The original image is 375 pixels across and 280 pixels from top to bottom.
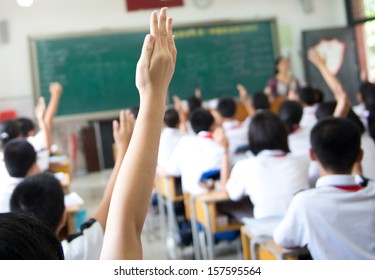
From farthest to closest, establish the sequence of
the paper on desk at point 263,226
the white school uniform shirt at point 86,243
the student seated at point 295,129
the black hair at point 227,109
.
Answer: the black hair at point 227,109
the student seated at point 295,129
the paper on desk at point 263,226
the white school uniform shirt at point 86,243

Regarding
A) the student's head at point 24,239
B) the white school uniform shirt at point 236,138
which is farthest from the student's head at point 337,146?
the white school uniform shirt at point 236,138

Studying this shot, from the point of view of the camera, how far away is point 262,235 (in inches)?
58.2

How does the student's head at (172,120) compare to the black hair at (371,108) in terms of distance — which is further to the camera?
the student's head at (172,120)

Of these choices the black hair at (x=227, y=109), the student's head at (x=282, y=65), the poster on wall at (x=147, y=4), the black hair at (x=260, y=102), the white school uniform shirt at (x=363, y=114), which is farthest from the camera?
the student's head at (x=282, y=65)

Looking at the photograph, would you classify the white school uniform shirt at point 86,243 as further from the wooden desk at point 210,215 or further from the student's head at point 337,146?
the wooden desk at point 210,215

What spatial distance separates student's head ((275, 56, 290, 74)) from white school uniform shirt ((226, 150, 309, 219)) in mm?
3950

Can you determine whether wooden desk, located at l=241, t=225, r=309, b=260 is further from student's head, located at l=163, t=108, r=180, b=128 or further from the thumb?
student's head, located at l=163, t=108, r=180, b=128

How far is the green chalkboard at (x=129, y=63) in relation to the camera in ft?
17.9

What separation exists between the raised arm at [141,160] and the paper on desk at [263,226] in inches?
33.4

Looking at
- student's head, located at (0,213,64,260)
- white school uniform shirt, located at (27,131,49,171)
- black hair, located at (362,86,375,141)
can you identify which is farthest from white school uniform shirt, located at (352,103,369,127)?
student's head, located at (0,213,64,260)

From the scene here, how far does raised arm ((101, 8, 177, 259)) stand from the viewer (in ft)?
2.12

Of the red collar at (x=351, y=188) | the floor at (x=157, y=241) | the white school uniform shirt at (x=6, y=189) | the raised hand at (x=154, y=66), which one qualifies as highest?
the raised hand at (x=154, y=66)

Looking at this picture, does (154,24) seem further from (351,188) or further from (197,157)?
(197,157)
